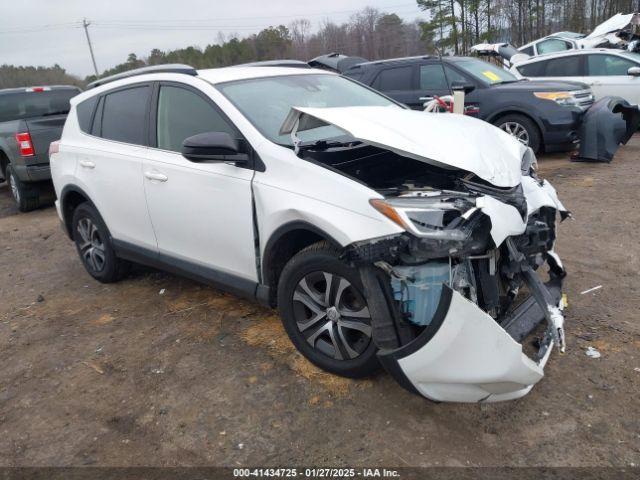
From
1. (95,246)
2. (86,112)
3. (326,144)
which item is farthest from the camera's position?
(95,246)

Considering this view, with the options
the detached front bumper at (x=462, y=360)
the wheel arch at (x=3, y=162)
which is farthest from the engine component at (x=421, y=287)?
the wheel arch at (x=3, y=162)

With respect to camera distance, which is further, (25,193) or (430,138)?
(25,193)

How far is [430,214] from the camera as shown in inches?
101

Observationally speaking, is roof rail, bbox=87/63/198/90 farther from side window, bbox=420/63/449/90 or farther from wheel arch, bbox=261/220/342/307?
side window, bbox=420/63/449/90

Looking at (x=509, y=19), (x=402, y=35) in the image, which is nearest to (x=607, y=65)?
(x=509, y=19)

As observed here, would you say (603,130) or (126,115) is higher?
(126,115)

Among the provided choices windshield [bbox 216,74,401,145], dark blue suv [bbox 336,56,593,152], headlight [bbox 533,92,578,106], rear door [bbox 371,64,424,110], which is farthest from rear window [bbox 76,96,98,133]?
headlight [bbox 533,92,578,106]

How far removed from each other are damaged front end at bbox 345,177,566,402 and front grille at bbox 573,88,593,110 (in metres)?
6.42

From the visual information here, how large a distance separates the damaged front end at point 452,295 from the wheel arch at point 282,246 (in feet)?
1.45

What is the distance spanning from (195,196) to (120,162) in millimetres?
1036

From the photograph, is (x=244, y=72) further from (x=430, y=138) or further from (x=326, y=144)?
(x=430, y=138)

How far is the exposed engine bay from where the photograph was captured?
242 cm

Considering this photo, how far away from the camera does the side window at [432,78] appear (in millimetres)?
8938

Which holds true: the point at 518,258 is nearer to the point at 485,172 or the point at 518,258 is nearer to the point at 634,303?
the point at 485,172
